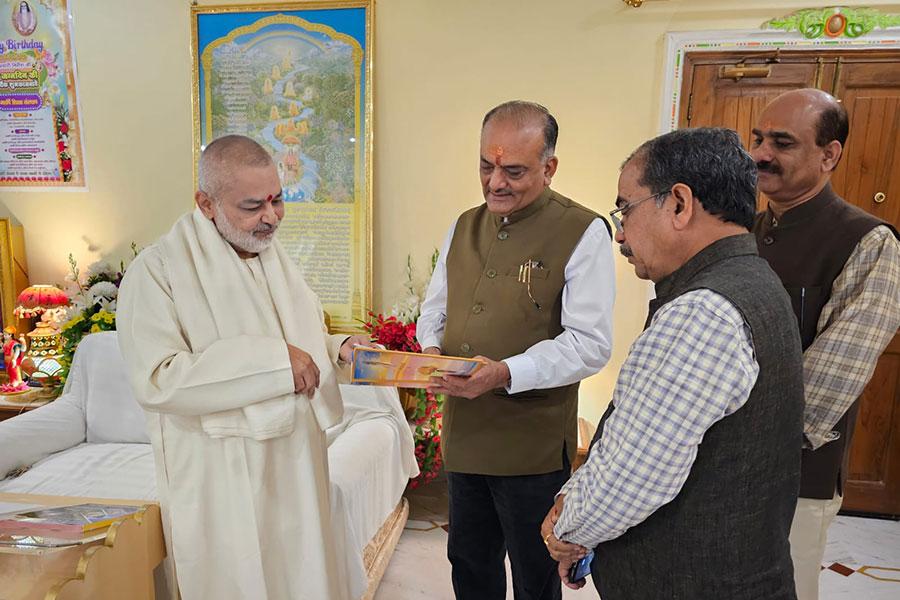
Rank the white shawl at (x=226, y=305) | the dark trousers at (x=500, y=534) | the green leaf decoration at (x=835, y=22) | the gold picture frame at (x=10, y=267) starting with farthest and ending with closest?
the gold picture frame at (x=10, y=267), the green leaf decoration at (x=835, y=22), the dark trousers at (x=500, y=534), the white shawl at (x=226, y=305)

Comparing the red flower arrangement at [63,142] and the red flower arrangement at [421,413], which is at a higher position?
the red flower arrangement at [63,142]

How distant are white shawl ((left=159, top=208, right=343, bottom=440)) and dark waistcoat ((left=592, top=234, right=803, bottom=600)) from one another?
0.85 m

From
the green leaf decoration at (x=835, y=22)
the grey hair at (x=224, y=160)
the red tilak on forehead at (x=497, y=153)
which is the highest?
the green leaf decoration at (x=835, y=22)

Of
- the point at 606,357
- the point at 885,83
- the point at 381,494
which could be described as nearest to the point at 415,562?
the point at 381,494

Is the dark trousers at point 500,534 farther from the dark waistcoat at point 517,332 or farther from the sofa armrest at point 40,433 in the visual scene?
the sofa armrest at point 40,433

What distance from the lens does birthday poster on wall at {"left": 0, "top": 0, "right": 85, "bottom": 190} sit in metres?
3.44

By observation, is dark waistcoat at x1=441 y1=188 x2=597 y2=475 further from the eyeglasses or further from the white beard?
the white beard

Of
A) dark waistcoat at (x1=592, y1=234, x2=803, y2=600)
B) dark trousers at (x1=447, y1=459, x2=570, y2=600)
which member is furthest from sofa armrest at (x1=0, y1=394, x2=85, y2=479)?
dark waistcoat at (x1=592, y1=234, x2=803, y2=600)

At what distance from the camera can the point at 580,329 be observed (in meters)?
1.52

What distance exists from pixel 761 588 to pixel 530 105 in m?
1.21

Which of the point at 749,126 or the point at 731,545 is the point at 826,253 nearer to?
the point at 731,545

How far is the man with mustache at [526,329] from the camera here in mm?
1523

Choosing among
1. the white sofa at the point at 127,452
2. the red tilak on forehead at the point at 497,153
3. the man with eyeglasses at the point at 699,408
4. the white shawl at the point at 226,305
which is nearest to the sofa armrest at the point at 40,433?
the white sofa at the point at 127,452

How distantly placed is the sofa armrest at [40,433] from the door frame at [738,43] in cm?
331
